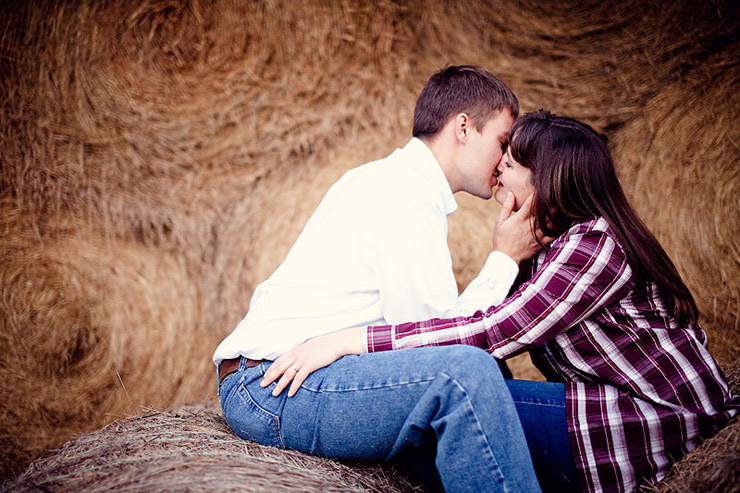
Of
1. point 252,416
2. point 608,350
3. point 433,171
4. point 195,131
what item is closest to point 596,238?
point 608,350

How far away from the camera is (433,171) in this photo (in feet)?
6.48

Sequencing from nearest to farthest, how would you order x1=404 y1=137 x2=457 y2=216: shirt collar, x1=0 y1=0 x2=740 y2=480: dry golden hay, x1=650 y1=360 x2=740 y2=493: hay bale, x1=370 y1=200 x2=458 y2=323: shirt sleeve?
x1=650 y1=360 x2=740 y2=493: hay bale
x1=370 y1=200 x2=458 y2=323: shirt sleeve
x1=404 y1=137 x2=457 y2=216: shirt collar
x1=0 y1=0 x2=740 y2=480: dry golden hay

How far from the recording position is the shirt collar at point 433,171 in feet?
6.43

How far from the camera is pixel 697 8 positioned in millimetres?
2473

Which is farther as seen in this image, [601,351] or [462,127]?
[462,127]

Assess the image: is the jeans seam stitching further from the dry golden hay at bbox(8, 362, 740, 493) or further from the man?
the dry golden hay at bbox(8, 362, 740, 493)

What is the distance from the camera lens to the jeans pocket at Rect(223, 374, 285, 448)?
1535 mm

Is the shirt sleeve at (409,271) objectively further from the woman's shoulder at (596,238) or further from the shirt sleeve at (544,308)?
the woman's shoulder at (596,238)

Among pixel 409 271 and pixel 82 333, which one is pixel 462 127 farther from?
pixel 82 333

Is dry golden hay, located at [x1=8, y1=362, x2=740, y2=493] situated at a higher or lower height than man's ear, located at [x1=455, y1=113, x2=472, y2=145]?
lower

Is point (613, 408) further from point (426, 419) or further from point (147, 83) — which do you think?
point (147, 83)

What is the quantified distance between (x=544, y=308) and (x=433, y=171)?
2.23ft

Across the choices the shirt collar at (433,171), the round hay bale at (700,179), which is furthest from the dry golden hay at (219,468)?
the round hay bale at (700,179)

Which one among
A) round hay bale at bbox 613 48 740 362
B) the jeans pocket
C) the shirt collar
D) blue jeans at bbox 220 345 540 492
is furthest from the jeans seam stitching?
round hay bale at bbox 613 48 740 362
